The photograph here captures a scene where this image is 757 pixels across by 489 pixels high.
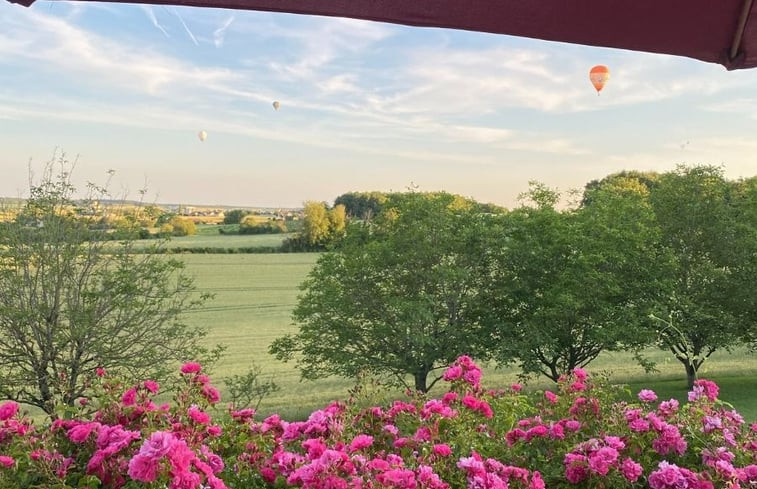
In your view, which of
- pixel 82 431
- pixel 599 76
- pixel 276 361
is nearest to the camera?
pixel 82 431

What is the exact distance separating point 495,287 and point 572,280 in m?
1.38

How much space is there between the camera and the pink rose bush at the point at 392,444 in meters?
1.61

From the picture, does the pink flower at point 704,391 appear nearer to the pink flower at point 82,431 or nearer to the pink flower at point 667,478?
the pink flower at point 667,478

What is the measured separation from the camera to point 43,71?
144ft

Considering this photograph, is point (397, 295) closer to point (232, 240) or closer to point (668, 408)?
point (668, 408)

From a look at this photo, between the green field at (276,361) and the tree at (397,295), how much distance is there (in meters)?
2.18

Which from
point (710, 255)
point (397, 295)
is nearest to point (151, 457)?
point (397, 295)

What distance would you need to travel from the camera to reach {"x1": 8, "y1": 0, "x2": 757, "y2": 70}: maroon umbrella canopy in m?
1.18

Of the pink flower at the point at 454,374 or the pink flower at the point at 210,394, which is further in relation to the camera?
the pink flower at the point at 454,374

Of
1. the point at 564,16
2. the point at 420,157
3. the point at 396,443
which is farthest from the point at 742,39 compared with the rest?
the point at 420,157

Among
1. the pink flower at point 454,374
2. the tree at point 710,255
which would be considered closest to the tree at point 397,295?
the tree at point 710,255

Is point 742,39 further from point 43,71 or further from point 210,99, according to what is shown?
point 210,99

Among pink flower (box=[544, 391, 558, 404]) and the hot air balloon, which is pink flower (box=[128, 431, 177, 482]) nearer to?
pink flower (box=[544, 391, 558, 404])

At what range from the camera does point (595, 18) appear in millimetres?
1275
